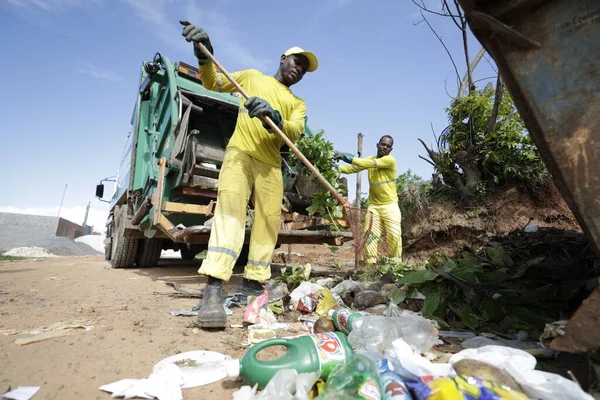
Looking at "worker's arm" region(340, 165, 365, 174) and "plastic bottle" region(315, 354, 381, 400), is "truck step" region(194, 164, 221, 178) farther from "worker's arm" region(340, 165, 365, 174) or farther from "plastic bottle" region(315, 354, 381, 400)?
"plastic bottle" region(315, 354, 381, 400)

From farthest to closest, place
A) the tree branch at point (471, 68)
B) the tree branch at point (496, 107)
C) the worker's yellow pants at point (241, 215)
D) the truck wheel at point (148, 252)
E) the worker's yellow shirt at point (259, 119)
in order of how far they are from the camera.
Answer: the tree branch at point (471, 68)
the tree branch at point (496, 107)
the truck wheel at point (148, 252)
the worker's yellow shirt at point (259, 119)
the worker's yellow pants at point (241, 215)

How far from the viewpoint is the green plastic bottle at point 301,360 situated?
3.97ft

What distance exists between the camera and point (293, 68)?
2996mm

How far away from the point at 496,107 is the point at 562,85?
685cm

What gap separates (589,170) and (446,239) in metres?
7.70

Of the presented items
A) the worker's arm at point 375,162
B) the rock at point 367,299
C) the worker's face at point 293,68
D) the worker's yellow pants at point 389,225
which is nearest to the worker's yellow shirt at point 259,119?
the worker's face at point 293,68

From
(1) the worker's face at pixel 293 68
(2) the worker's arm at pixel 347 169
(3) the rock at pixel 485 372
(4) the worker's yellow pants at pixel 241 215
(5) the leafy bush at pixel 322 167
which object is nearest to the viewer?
(3) the rock at pixel 485 372

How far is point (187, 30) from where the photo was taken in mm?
2643

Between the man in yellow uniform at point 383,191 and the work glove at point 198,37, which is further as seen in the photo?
the man in yellow uniform at point 383,191

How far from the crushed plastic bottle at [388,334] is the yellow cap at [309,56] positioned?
237 centimetres

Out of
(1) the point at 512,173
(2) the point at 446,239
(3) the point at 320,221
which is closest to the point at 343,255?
(2) the point at 446,239

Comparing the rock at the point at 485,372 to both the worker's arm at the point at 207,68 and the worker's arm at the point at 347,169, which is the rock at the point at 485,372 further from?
the worker's arm at the point at 347,169

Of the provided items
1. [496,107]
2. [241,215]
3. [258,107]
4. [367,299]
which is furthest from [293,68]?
[496,107]

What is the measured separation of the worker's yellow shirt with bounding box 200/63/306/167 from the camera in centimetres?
271
